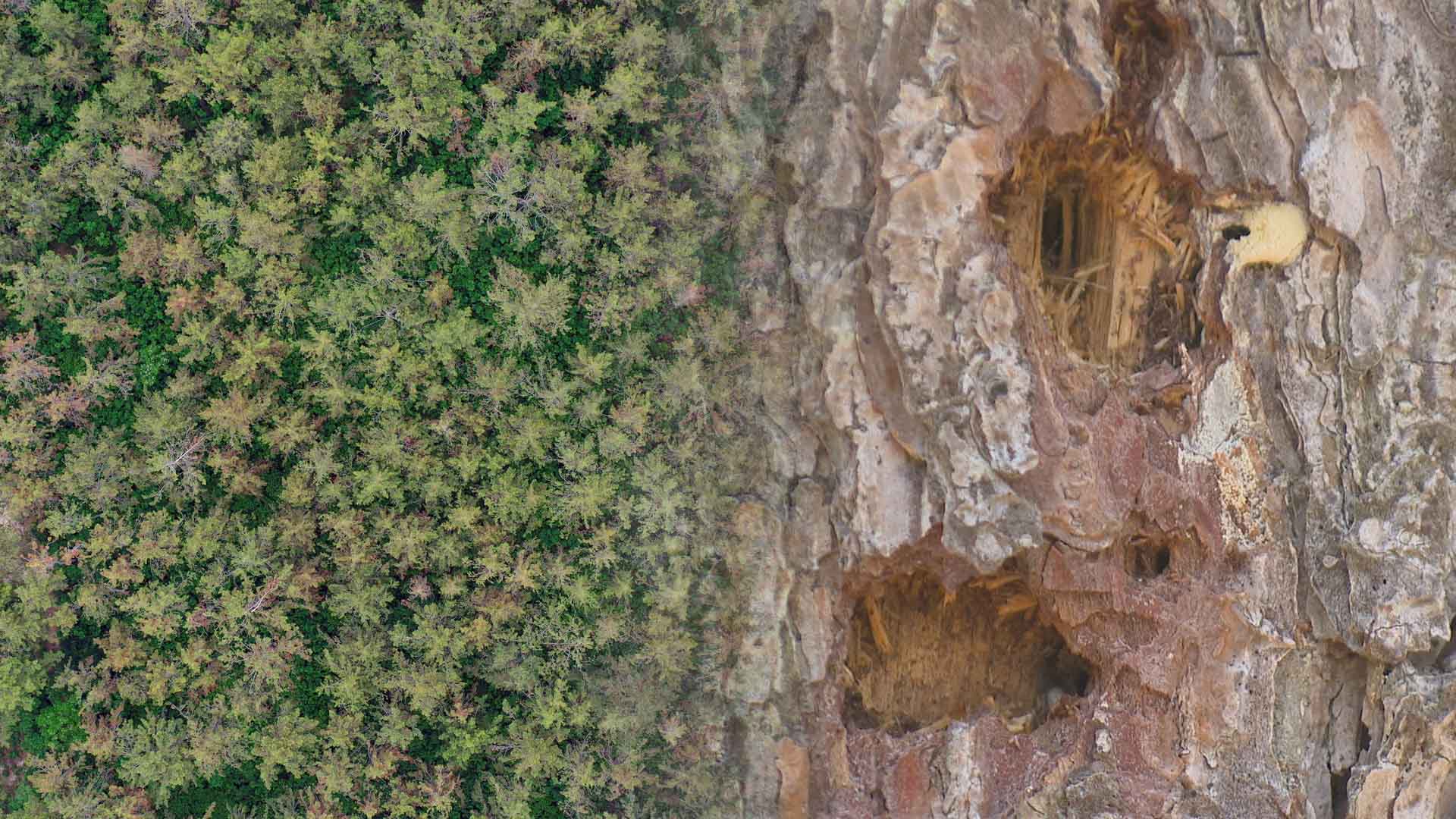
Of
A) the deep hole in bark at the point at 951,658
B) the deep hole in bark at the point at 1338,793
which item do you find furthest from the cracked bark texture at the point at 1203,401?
the deep hole in bark at the point at 951,658

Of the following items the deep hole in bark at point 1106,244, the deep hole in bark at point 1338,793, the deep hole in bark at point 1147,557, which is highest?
the deep hole in bark at point 1106,244

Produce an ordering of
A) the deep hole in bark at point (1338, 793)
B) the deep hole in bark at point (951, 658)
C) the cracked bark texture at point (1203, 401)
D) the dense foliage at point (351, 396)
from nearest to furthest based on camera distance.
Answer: the cracked bark texture at point (1203, 401) < the deep hole in bark at point (1338, 793) < the dense foliage at point (351, 396) < the deep hole in bark at point (951, 658)

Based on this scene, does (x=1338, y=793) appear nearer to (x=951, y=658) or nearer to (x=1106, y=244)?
(x=951, y=658)

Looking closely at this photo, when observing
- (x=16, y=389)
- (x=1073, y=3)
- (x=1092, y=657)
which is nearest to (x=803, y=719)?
(x=1092, y=657)

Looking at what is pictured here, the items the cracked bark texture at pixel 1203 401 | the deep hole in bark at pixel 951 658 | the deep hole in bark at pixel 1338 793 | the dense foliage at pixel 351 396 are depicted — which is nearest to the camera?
the cracked bark texture at pixel 1203 401

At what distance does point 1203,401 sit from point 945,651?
1223 mm

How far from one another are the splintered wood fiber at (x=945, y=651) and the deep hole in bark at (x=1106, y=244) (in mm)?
927

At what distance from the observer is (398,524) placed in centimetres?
355

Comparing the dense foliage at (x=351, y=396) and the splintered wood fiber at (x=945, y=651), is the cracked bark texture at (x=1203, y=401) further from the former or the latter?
the dense foliage at (x=351, y=396)

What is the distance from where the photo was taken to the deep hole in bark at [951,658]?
3.63m

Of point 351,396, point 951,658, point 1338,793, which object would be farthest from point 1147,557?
point 351,396

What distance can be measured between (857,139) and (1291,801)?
8.34 feet

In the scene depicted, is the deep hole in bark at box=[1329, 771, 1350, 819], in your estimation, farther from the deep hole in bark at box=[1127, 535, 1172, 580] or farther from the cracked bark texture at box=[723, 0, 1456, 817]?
the deep hole in bark at box=[1127, 535, 1172, 580]

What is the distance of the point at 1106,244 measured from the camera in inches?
140
